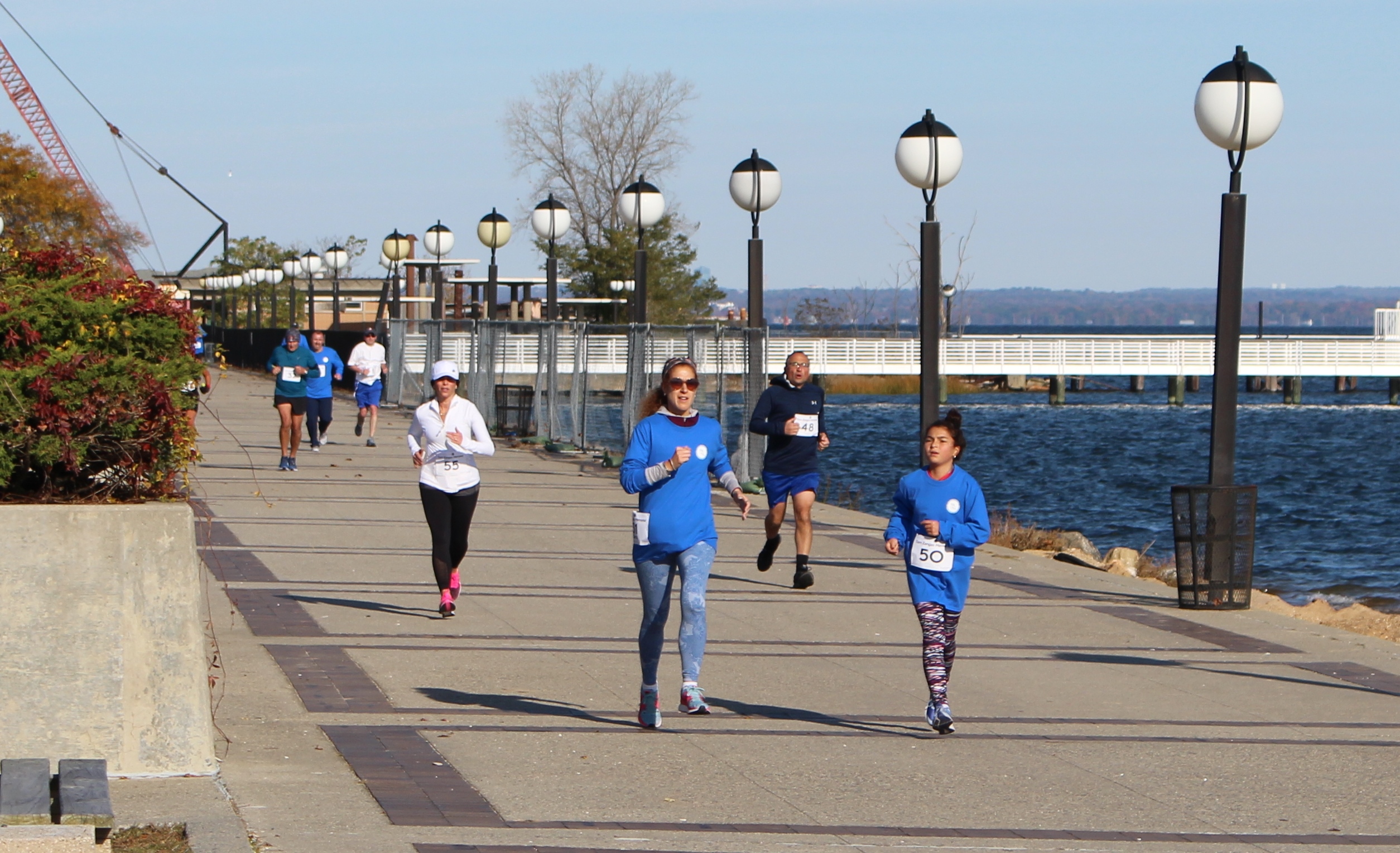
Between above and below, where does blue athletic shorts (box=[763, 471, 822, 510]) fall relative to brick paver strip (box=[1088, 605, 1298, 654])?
above

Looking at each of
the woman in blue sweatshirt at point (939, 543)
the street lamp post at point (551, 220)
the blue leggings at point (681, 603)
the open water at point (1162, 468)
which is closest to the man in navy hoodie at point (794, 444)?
the woman in blue sweatshirt at point (939, 543)

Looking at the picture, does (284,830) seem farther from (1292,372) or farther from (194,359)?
(1292,372)

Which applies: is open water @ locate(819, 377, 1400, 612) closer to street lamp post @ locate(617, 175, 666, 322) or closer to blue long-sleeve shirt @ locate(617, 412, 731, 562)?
street lamp post @ locate(617, 175, 666, 322)

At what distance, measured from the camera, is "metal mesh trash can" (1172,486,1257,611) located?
1216 cm

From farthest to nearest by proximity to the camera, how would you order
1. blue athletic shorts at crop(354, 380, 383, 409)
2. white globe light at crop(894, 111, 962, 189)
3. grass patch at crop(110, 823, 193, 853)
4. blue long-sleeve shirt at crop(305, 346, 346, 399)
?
blue athletic shorts at crop(354, 380, 383, 409)
blue long-sleeve shirt at crop(305, 346, 346, 399)
white globe light at crop(894, 111, 962, 189)
grass patch at crop(110, 823, 193, 853)

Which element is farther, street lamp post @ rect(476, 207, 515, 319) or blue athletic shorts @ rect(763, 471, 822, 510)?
street lamp post @ rect(476, 207, 515, 319)

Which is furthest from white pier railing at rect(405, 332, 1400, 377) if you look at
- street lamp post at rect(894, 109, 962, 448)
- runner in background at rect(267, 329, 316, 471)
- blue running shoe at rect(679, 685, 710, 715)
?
blue running shoe at rect(679, 685, 710, 715)

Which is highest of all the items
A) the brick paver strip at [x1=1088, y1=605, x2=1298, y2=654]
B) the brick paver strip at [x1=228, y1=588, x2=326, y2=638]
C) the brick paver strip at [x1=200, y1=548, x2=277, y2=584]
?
the brick paver strip at [x1=228, y1=588, x2=326, y2=638]

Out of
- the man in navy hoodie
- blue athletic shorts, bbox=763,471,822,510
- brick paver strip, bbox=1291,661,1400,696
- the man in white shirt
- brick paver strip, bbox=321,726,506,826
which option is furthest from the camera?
the man in white shirt

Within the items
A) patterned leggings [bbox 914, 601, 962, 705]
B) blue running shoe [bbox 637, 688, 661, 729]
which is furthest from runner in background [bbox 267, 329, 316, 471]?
patterned leggings [bbox 914, 601, 962, 705]

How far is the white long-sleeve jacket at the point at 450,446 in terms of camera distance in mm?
10961

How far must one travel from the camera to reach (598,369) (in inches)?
1053

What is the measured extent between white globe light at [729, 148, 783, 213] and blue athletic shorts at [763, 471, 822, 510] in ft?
22.4

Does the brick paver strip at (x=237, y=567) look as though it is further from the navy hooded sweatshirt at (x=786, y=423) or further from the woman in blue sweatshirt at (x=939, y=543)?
the woman in blue sweatshirt at (x=939, y=543)
